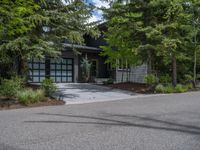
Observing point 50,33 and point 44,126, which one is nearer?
point 44,126

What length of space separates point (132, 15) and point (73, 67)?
864cm

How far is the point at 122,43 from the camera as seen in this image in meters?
20.7

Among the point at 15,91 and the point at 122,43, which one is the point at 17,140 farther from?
the point at 122,43

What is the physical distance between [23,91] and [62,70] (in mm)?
12101

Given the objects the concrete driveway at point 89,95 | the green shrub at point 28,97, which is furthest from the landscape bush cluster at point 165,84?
the green shrub at point 28,97

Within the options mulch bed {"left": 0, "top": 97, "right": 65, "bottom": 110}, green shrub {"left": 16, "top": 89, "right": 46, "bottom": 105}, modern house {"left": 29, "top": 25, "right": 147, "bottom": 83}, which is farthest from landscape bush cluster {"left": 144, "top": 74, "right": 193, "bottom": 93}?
green shrub {"left": 16, "top": 89, "right": 46, "bottom": 105}

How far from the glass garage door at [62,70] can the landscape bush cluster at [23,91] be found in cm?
1012

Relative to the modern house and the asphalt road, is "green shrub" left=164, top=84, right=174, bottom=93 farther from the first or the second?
the asphalt road

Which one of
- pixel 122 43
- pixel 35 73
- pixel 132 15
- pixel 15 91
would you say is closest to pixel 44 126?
pixel 15 91

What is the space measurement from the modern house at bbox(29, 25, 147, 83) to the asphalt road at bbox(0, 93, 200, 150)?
1380 centimetres

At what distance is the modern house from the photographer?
76.8 ft

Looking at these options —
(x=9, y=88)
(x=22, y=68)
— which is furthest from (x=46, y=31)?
(x=9, y=88)

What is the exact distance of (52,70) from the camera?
2423 centimetres

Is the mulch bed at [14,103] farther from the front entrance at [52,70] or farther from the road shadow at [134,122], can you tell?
the front entrance at [52,70]
